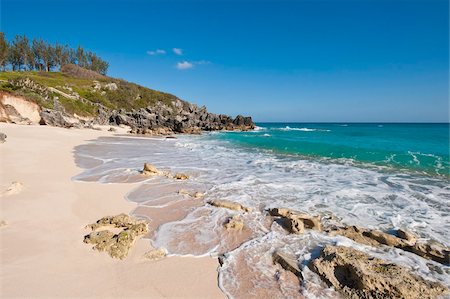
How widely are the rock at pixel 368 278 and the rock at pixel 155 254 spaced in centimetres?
281

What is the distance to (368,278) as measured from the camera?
3877 millimetres

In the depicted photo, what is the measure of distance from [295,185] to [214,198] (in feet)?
12.7

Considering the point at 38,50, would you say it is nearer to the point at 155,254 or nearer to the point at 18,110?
the point at 18,110

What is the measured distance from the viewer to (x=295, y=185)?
33.6ft

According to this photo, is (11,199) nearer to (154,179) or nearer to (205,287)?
(154,179)

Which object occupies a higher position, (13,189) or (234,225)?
(13,189)

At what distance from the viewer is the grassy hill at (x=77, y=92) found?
137ft

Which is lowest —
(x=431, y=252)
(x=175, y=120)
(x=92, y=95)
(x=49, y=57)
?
(x=431, y=252)

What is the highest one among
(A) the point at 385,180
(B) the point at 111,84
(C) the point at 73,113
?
(B) the point at 111,84

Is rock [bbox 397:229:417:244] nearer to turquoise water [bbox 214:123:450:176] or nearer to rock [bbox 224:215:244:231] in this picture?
rock [bbox 224:215:244:231]

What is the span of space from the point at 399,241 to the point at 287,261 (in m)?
2.85

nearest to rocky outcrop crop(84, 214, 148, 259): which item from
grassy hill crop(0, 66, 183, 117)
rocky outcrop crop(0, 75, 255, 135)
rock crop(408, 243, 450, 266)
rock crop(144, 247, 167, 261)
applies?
rock crop(144, 247, 167, 261)

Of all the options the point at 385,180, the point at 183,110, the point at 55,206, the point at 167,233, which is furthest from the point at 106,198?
the point at 183,110

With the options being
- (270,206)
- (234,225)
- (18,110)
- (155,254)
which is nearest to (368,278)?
(234,225)
